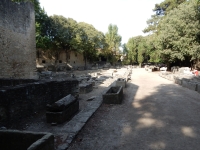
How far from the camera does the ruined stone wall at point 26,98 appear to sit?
18.1ft

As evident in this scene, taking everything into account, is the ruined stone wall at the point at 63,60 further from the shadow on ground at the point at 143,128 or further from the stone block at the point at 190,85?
Result: the shadow on ground at the point at 143,128

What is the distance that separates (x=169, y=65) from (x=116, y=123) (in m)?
26.3

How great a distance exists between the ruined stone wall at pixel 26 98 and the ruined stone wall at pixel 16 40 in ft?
19.7

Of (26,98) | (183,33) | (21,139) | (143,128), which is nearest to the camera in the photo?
(21,139)

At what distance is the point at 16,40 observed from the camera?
1438 cm

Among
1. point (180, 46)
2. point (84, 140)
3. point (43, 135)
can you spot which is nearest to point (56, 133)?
point (84, 140)

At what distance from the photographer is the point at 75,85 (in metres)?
9.62

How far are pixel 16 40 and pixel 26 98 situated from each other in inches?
377

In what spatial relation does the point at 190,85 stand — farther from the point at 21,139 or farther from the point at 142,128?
the point at 21,139

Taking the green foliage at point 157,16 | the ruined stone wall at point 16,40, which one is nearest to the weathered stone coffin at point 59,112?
the ruined stone wall at point 16,40

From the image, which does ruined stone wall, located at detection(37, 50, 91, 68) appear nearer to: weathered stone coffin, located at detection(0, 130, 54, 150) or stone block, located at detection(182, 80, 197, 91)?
stone block, located at detection(182, 80, 197, 91)

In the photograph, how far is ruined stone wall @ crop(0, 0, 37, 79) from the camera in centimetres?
1284

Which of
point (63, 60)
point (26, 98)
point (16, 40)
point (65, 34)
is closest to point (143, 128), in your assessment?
point (26, 98)

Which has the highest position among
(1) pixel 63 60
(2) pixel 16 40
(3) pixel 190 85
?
(2) pixel 16 40
